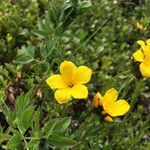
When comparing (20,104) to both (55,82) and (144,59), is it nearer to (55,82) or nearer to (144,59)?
(55,82)

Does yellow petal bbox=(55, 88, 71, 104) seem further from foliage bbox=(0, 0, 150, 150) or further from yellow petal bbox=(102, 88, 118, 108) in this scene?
yellow petal bbox=(102, 88, 118, 108)

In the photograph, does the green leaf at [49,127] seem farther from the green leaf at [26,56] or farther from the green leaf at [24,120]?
the green leaf at [26,56]

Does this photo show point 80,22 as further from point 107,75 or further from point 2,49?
point 2,49

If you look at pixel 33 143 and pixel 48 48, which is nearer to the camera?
pixel 33 143

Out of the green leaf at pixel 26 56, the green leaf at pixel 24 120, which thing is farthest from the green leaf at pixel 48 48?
the green leaf at pixel 24 120

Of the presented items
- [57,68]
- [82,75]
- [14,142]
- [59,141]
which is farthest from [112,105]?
[57,68]

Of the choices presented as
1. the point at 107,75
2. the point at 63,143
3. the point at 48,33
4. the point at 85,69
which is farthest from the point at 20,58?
the point at 107,75
